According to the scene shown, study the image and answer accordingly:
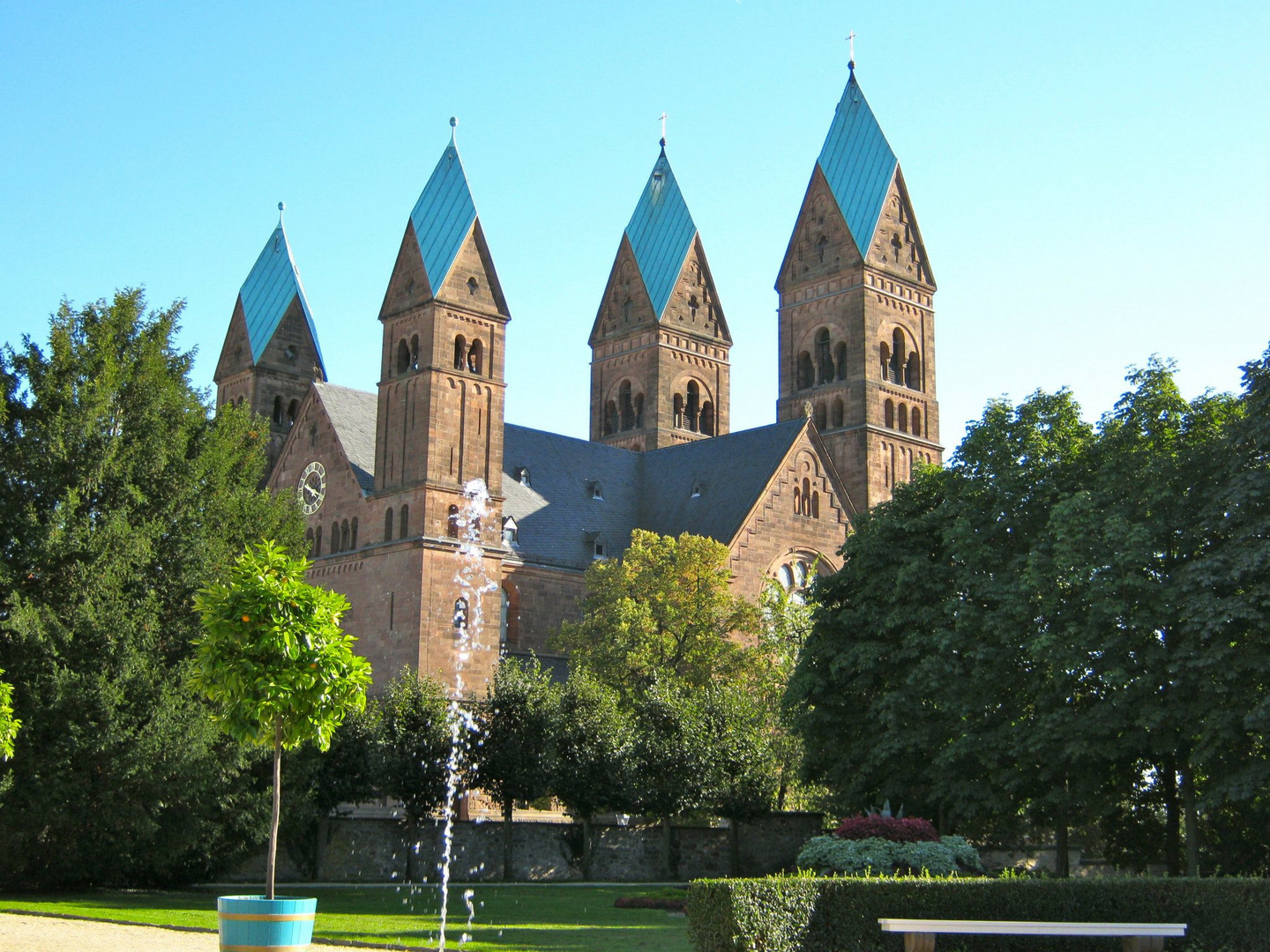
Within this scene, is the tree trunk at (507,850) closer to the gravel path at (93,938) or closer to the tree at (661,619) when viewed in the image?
the tree at (661,619)

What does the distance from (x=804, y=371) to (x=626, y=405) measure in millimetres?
11758

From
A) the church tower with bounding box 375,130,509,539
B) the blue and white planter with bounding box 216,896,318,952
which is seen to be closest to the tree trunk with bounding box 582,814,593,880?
the church tower with bounding box 375,130,509,539

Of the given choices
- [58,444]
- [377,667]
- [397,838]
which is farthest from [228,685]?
[377,667]

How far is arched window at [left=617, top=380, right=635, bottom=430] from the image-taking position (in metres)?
82.3

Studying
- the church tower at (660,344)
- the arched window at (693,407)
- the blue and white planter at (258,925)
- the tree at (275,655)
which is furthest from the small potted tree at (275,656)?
the arched window at (693,407)

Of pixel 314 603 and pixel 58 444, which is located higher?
pixel 58 444

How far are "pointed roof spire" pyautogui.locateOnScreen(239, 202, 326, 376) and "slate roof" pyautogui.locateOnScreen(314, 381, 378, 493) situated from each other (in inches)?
345

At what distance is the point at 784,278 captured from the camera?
77000mm

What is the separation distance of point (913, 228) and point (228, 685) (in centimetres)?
6161

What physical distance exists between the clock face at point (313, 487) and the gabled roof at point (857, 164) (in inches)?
1134

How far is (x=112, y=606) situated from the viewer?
1182 inches

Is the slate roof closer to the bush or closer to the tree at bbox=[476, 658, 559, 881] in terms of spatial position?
A: the tree at bbox=[476, 658, 559, 881]

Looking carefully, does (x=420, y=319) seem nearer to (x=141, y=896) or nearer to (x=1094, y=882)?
(x=141, y=896)

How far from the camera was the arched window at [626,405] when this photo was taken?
8231 cm
